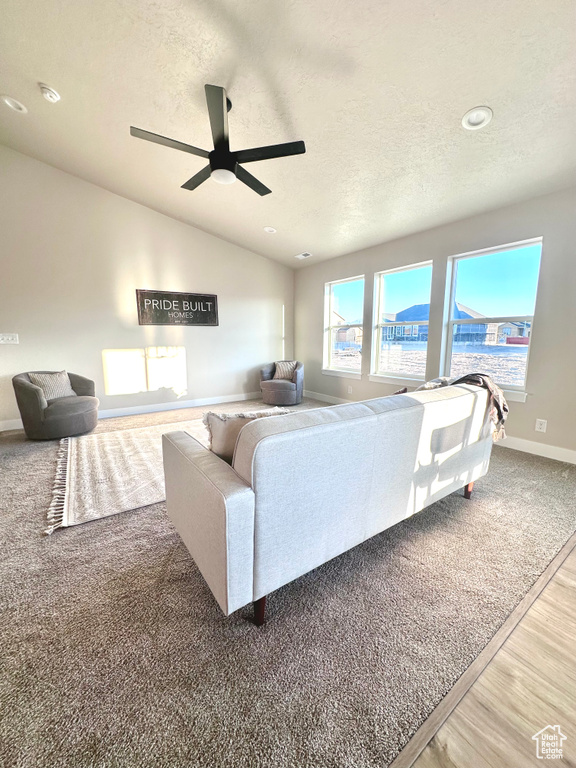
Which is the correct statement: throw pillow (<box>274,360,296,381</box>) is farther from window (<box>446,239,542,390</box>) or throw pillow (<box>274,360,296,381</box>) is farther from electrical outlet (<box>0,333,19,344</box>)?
electrical outlet (<box>0,333,19,344</box>)

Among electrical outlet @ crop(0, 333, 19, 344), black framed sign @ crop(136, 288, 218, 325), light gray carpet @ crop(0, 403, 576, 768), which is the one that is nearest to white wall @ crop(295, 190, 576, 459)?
light gray carpet @ crop(0, 403, 576, 768)

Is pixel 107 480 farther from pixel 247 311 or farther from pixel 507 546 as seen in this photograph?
pixel 247 311

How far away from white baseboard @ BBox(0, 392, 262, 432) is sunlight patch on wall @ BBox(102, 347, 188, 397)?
0.22 meters

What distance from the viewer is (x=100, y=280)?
432 centimetres

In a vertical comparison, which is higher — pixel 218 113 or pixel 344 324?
pixel 218 113

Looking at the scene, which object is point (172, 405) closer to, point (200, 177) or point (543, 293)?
point (200, 177)

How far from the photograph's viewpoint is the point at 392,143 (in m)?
2.52

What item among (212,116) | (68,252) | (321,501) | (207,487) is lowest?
(321,501)

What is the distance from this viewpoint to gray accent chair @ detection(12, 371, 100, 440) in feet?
10.9

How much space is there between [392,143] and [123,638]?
145 inches

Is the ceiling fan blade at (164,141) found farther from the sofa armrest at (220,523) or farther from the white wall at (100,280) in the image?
the white wall at (100,280)

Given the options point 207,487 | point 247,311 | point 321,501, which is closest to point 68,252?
point 247,311

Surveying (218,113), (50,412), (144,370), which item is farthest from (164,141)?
(144,370)

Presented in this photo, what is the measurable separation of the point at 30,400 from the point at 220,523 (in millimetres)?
3463
